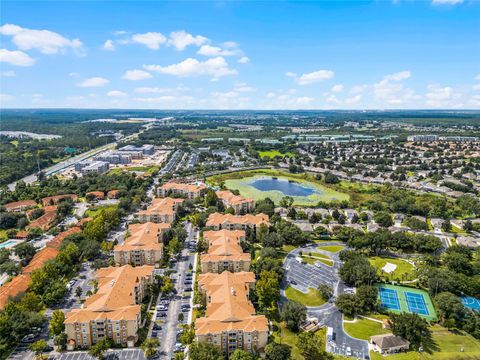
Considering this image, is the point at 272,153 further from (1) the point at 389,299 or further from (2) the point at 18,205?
(1) the point at 389,299

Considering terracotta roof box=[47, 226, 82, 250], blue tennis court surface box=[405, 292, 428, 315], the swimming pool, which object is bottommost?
blue tennis court surface box=[405, 292, 428, 315]

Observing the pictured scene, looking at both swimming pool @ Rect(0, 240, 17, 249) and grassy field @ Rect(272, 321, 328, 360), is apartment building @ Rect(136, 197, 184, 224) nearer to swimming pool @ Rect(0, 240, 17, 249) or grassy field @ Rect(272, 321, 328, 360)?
swimming pool @ Rect(0, 240, 17, 249)

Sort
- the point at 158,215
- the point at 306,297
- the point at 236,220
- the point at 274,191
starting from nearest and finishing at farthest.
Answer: the point at 306,297
the point at 236,220
the point at 158,215
the point at 274,191

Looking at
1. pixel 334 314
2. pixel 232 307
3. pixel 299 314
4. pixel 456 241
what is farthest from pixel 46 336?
pixel 456 241

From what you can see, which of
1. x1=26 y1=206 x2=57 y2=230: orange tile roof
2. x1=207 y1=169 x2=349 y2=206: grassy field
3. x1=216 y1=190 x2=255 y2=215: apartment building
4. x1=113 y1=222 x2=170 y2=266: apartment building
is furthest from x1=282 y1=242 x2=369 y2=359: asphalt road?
x1=26 y1=206 x2=57 y2=230: orange tile roof

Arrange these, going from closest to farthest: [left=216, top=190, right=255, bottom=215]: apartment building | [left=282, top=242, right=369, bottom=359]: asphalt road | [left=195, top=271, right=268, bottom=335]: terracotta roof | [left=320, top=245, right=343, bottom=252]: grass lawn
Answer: [left=195, top=271, right=268, bottom=335]: terracotta roof, [left=282, top=242, right=369, bottom=359]: asphalt road, [left=320, top=245, right=343, bottom=252]: grass lawn, [left=216, top=190, right=255, bottom=215]: apartment building

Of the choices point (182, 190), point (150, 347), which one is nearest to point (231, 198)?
point (182, 190)

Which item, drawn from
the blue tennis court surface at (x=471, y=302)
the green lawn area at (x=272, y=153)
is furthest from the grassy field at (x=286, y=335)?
the green lawn area at (x=272, y=153)

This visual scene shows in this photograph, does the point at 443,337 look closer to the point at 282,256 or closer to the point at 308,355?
the point at 308,355
